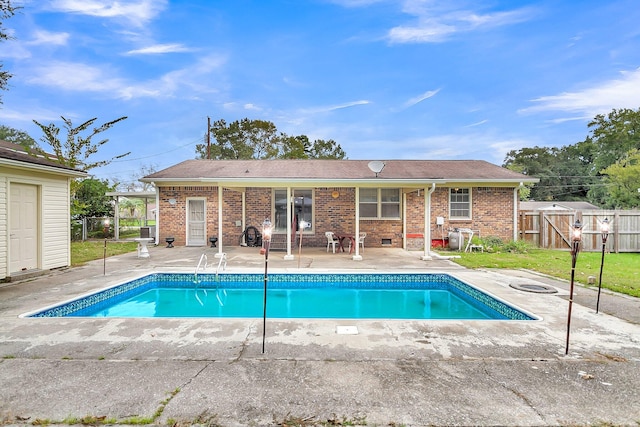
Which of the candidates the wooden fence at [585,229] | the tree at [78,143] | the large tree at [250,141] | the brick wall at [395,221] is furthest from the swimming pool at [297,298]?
the large tree at [250,141]

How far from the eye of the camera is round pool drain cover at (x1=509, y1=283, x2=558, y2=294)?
603 cm

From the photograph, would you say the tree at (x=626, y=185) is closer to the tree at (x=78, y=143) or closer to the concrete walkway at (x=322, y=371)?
the concrete walkway at (x=322, y=371)

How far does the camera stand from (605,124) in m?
33.8

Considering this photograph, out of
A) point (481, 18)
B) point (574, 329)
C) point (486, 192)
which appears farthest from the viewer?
point (486, 192)

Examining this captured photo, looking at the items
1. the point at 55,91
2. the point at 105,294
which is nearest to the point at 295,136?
the point at 55,91

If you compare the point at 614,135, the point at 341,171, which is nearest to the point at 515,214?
the point at 341,171

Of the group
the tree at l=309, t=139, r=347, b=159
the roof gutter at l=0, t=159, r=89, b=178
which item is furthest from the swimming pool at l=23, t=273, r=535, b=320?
the tree at l=309, t=139, r=347, b=159

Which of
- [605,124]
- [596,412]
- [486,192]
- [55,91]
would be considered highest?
[605,124]

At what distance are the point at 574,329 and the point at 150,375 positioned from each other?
4.96 metres

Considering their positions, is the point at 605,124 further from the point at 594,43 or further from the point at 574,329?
the point at 574,329

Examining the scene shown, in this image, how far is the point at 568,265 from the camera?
8.92 meters

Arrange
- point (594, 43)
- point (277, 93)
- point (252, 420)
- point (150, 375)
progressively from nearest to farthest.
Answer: point (252, 420) < point (150, 375) < point (594, 43) < point (277, 93)

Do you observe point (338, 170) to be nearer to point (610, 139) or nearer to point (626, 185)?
point (626, 185)

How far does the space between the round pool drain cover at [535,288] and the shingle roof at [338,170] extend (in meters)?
7.25
